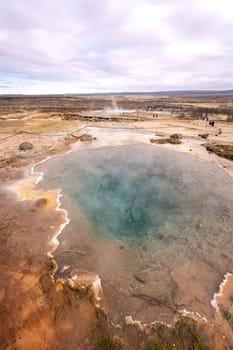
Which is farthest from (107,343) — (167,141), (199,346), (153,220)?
(167,141)

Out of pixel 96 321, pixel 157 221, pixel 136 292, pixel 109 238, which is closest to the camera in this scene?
pixel 96 321

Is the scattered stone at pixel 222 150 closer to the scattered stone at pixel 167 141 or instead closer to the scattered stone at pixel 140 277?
the scattered stone at pixel 167 141

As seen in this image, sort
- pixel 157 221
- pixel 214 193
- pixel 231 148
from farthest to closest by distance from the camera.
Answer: pixel 231 148
pixel 214 193
pixel 157 221

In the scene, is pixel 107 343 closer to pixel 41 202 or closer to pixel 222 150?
pixel 41 202

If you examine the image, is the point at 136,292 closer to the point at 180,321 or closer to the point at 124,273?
the point at 124,273

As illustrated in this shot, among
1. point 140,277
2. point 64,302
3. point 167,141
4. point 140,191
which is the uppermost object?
point 64,302

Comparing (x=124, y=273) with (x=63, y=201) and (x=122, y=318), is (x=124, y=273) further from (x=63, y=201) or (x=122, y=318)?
(x=63, y=201)

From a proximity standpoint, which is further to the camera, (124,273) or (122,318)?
(124,273)

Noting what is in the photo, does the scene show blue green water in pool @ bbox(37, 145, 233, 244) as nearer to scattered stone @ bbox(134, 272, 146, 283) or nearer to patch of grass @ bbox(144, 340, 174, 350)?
scattered stone @ bbox(134, 272, 146, 283)

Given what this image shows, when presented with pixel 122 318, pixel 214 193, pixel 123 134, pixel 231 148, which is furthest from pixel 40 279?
pixel 123 134

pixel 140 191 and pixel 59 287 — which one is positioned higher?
pixel 59 287

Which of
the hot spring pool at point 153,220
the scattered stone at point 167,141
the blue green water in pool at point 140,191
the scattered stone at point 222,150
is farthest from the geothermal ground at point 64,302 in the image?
the scattered stone at point 167,141
